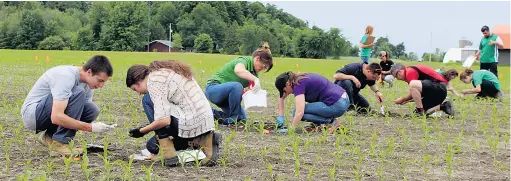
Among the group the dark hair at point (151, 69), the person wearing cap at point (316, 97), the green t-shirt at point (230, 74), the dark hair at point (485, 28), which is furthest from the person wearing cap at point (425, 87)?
the dark hair at point (485, 28)

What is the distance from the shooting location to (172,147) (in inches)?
184

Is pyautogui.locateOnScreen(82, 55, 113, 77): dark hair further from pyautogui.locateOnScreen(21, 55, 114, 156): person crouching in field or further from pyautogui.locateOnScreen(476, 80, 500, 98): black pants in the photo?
pyautogui.locateOnScreen(476, 80, 500, 98): black pants

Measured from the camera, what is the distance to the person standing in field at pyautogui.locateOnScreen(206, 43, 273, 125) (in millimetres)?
6473

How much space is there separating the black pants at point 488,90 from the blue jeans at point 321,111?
5.93 meters

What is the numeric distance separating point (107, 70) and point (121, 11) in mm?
76286

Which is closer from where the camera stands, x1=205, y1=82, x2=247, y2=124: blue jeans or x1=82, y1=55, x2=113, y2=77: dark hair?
x1=82, y1=55, x2=113, y2=77: dark hair

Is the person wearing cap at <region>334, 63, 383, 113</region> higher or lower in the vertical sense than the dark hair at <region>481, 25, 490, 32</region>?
lower

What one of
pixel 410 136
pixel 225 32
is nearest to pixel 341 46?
pixel 225 32

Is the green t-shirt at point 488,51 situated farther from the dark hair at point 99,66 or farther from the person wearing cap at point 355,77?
the dark hair at point 99,66

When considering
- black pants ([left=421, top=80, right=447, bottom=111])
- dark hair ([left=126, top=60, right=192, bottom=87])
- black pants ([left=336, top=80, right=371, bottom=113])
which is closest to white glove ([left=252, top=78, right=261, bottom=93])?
dark hair ([left=126, top=60, right=192, bottom=87])

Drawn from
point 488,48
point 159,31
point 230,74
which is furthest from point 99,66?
point 159,31

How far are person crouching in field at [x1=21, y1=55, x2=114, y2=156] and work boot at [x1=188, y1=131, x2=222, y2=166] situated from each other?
2.09 ft

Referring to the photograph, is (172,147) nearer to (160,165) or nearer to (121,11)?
(160,165)

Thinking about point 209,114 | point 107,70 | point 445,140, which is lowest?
point 445,140
